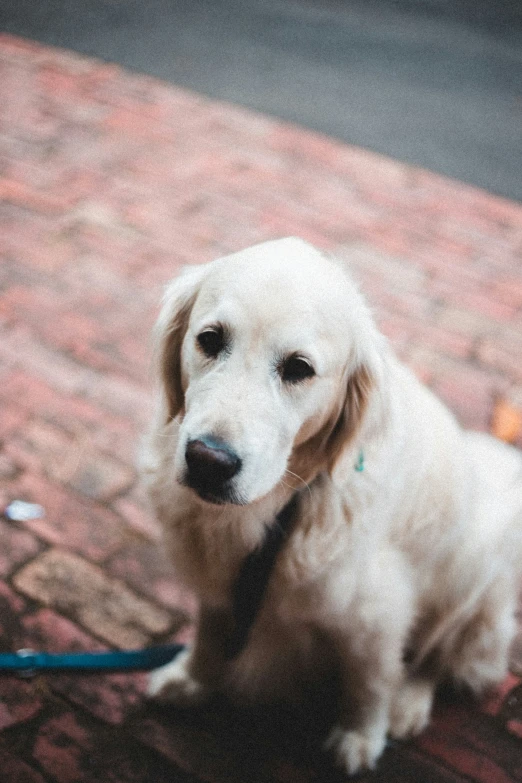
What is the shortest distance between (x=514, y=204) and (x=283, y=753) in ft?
13.9

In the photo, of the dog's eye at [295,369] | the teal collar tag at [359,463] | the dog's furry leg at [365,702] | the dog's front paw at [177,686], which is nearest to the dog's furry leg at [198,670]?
the dog's front paw at [177,686]

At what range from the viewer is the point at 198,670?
2.10 metres

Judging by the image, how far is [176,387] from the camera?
182cm

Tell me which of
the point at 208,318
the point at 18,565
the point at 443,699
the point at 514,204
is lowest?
the point at 18,565

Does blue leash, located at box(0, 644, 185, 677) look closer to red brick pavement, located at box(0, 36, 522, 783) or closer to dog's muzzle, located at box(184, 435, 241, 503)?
red brick pavement, located at box(0, 36, 522, 783)

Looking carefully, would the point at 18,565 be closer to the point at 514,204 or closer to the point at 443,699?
the point at 443,699

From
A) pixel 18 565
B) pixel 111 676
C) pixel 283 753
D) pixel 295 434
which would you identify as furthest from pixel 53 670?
pixel 295 434

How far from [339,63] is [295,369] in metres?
6.44

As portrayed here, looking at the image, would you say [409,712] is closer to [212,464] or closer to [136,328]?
[212,464]

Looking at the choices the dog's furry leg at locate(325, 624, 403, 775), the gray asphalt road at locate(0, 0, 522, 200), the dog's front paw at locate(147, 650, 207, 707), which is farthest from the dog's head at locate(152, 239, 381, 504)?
the gray asphalt road at locate(0, 0, 522, 200)

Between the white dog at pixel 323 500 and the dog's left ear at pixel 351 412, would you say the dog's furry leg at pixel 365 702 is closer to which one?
the white dog at pixel 323 500

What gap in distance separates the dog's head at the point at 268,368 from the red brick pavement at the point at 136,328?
0.91m

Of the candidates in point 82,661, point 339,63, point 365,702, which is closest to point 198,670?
point 82,661

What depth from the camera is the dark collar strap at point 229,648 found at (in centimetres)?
177
